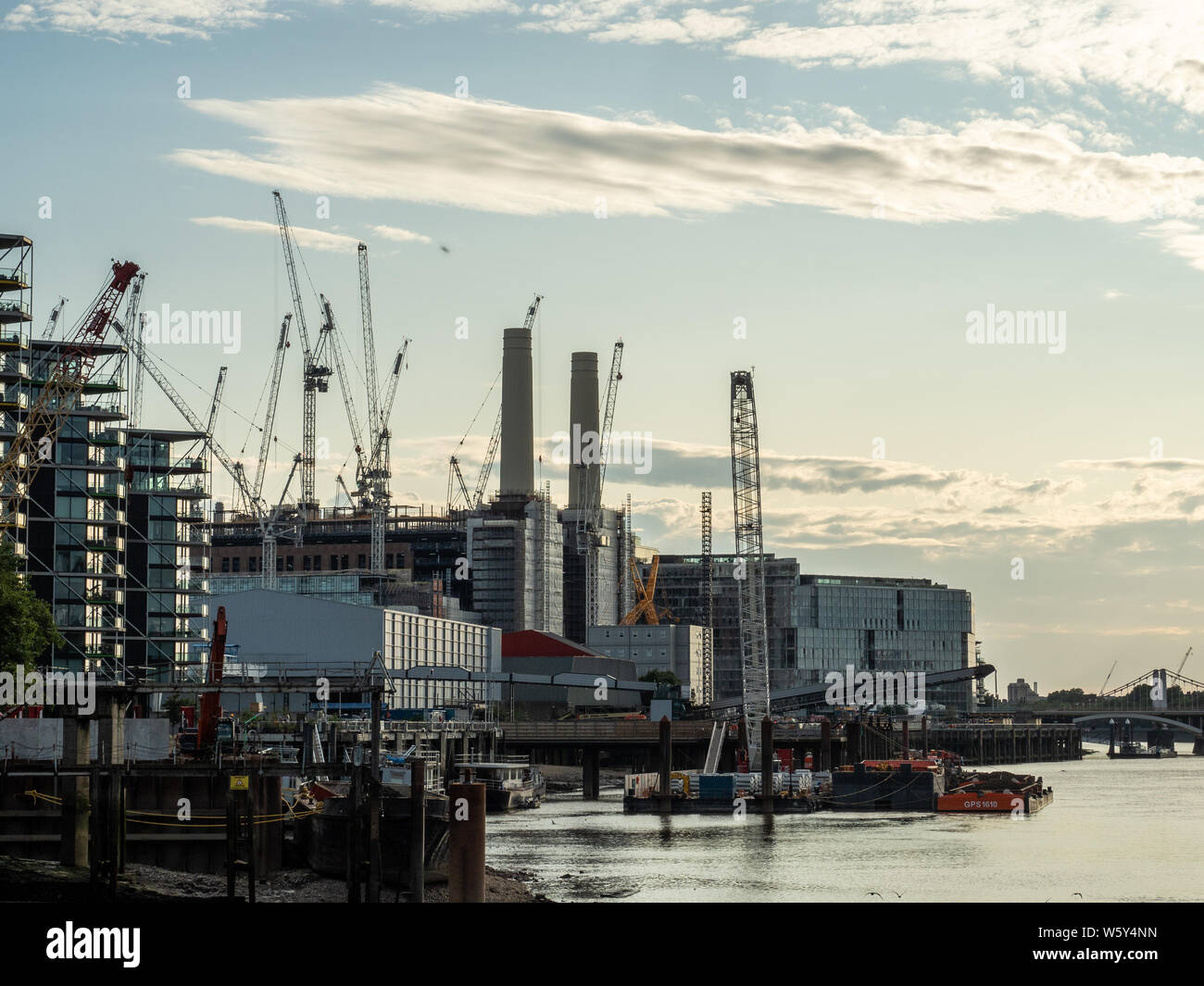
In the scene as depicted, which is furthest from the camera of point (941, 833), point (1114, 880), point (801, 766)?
point (801, 766)

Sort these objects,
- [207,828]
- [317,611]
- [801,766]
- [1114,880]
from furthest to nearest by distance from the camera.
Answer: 1. [317,611]
2. [801,766]
3. [1114,880]
4. [207,828]

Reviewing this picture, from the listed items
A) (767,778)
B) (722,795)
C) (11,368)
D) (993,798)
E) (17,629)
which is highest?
(11,368)

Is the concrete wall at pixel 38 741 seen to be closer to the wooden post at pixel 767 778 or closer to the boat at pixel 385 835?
the boat at pixel 385 835

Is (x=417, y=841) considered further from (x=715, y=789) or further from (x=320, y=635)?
(x=320, y=635)

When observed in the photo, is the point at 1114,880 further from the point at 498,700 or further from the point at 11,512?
the point at 498,700

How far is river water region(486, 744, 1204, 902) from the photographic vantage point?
63.0 meters

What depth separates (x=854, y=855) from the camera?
251 feet

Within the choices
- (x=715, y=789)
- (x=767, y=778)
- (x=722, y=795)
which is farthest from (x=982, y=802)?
(x=715, y=789)

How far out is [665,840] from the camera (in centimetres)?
8325

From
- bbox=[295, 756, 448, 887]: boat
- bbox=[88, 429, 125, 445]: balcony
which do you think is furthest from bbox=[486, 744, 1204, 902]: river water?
bbox=[88, 429, 125, 445]: balcony

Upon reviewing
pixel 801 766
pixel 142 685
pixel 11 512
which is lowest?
pixel 801 766

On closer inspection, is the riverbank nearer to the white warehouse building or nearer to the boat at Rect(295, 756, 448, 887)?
the boat at Rect(295, 756, 448, 887)
